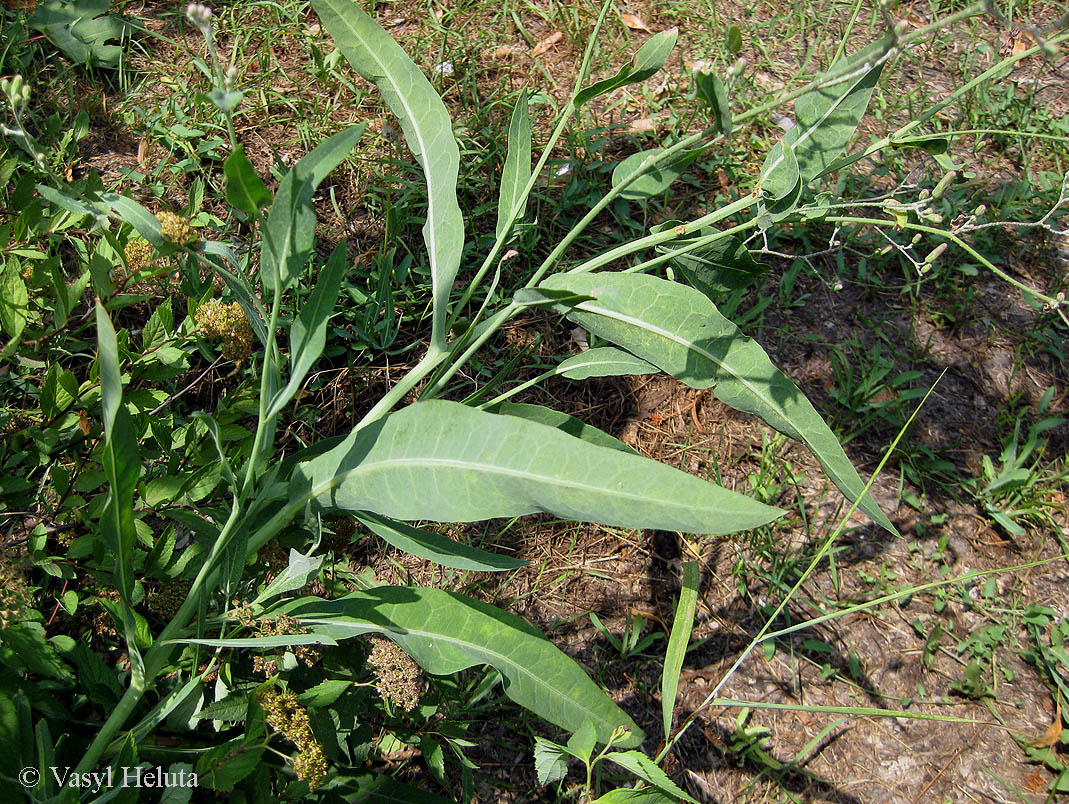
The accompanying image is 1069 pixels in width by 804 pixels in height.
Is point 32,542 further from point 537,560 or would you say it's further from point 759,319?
point 759,319

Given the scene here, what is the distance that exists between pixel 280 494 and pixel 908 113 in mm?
2804

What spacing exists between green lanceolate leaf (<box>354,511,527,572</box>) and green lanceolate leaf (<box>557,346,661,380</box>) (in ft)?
1.34

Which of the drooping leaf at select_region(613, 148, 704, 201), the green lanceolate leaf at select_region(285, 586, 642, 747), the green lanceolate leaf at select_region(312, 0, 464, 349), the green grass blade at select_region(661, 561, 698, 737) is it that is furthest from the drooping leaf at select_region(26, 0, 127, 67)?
the green grass blade at select_region(661, 561, 698, 737)

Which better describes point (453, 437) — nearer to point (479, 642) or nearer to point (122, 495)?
point (479, 642)

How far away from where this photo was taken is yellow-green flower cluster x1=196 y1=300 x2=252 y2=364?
5.43ft

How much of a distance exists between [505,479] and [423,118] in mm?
817

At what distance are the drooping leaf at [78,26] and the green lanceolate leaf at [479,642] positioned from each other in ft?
5.43

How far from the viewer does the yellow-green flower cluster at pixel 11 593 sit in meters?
1.32

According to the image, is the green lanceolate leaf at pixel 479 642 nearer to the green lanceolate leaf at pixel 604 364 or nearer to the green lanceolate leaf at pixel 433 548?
the green lanceolate leaf at pixel 433 548

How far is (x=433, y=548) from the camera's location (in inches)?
56.6

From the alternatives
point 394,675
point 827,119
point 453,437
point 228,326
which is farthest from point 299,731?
point 827,119

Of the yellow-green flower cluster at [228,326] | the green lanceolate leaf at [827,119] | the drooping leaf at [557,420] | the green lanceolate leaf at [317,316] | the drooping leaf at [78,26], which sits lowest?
the drooping leaf at [557,420]

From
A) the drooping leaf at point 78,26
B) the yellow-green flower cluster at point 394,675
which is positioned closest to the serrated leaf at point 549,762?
the yellow-green flower cluster at point 394,675

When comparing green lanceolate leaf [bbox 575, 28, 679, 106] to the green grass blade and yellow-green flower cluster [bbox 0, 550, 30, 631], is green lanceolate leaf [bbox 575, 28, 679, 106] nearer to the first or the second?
the green grass blade
